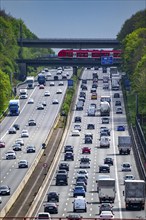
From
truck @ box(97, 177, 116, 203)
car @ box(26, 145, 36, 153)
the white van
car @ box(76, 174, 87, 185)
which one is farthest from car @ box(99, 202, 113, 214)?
car @ box(26, 145, 36, 153)

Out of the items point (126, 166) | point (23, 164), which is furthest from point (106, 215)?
point (23, 164)

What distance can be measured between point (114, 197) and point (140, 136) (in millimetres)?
53009

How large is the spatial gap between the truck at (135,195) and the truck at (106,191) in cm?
437

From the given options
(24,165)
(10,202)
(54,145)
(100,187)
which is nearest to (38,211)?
(10,202)

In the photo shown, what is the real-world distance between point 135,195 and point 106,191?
6346mm

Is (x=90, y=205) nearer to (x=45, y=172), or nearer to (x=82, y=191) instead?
(x=82, y=191)

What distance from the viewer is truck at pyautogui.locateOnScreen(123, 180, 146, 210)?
116938 mm

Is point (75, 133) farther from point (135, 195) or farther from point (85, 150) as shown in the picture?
point (135, 195)

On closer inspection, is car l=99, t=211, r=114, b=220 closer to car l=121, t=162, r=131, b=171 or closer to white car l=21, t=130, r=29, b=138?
car l=121, t=162, r=131, b=171

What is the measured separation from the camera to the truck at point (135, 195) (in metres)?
117

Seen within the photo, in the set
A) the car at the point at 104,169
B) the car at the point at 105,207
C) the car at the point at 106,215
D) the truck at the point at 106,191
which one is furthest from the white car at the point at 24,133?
the car at the point at 106,215

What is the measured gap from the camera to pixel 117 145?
6978 inches

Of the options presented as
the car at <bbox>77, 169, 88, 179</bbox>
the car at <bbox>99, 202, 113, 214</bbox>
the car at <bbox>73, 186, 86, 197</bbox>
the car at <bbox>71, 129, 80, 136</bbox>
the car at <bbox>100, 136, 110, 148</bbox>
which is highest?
the car at <bbox>99, 202, 113, 214</bbox>

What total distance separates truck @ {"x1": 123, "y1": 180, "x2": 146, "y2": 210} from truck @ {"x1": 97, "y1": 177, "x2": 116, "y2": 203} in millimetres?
4372
